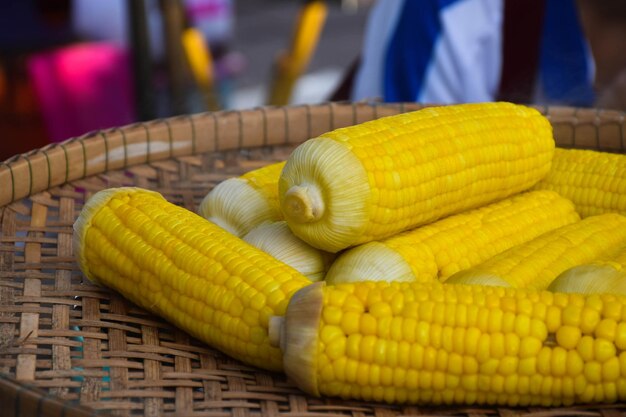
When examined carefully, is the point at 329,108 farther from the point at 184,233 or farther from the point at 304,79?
the point at 304,79

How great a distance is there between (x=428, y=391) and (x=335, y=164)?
0.92 feet

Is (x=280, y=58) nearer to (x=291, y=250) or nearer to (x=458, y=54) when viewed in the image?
(x=458, y=54)

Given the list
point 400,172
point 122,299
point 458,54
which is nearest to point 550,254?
point 400,172

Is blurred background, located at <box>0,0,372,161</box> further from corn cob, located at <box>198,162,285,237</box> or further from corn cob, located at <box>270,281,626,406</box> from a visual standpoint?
corn cob, located at <box>270,281,626,406</box>

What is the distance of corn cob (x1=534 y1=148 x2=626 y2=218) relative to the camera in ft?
4.14

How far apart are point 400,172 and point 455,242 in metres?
0.12

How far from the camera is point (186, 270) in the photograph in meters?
1.00

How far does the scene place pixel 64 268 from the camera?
1.17 meters

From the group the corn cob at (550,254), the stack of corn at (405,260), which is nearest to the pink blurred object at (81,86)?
the stack of corn at (405,260)

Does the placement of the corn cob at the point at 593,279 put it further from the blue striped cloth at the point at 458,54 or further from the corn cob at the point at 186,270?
the blue striped cloth at the point at 458,54

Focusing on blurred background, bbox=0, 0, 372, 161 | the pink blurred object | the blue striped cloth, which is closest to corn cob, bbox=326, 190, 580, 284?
the blue striped cloth

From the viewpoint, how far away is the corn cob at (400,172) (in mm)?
1008

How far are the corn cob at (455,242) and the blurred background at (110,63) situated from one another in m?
1.51

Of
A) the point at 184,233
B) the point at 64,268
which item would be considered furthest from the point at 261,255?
the point at 64,268
